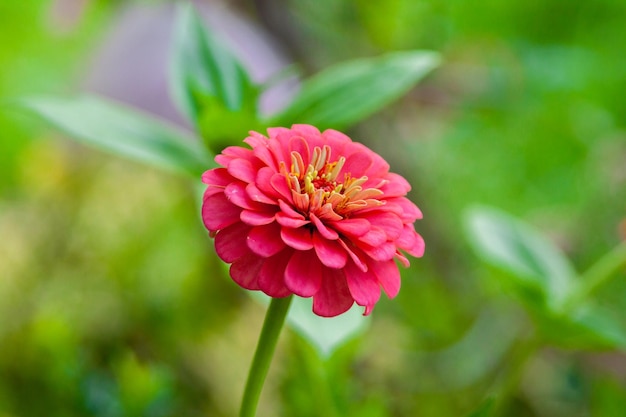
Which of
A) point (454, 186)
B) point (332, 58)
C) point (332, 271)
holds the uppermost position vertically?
point (332, 58)

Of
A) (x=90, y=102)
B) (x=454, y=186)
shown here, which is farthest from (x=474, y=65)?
(x=90, y=102)

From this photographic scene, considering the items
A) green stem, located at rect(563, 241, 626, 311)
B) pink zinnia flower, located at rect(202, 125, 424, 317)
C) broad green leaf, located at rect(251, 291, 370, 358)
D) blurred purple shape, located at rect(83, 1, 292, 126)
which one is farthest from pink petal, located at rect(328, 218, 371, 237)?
blurred purple shape, located at rect(83, 1, 292, 126)

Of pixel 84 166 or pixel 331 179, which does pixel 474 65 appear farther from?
pixel 331 179

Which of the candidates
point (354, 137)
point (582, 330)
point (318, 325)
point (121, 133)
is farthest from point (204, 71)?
point (354, 137)

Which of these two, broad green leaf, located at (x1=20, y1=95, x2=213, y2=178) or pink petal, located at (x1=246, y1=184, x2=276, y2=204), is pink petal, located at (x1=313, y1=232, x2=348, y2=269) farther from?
broad green leaf, located at (x1=20, y1=95, x2=213, y2=178)

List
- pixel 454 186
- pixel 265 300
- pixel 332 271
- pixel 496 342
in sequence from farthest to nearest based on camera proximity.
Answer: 1. pixel 454 186
2. pixel 496 342
3. pixel 265 300
4. pixel 332 271

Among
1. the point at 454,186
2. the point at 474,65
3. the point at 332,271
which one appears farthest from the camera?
the point at 474,65
